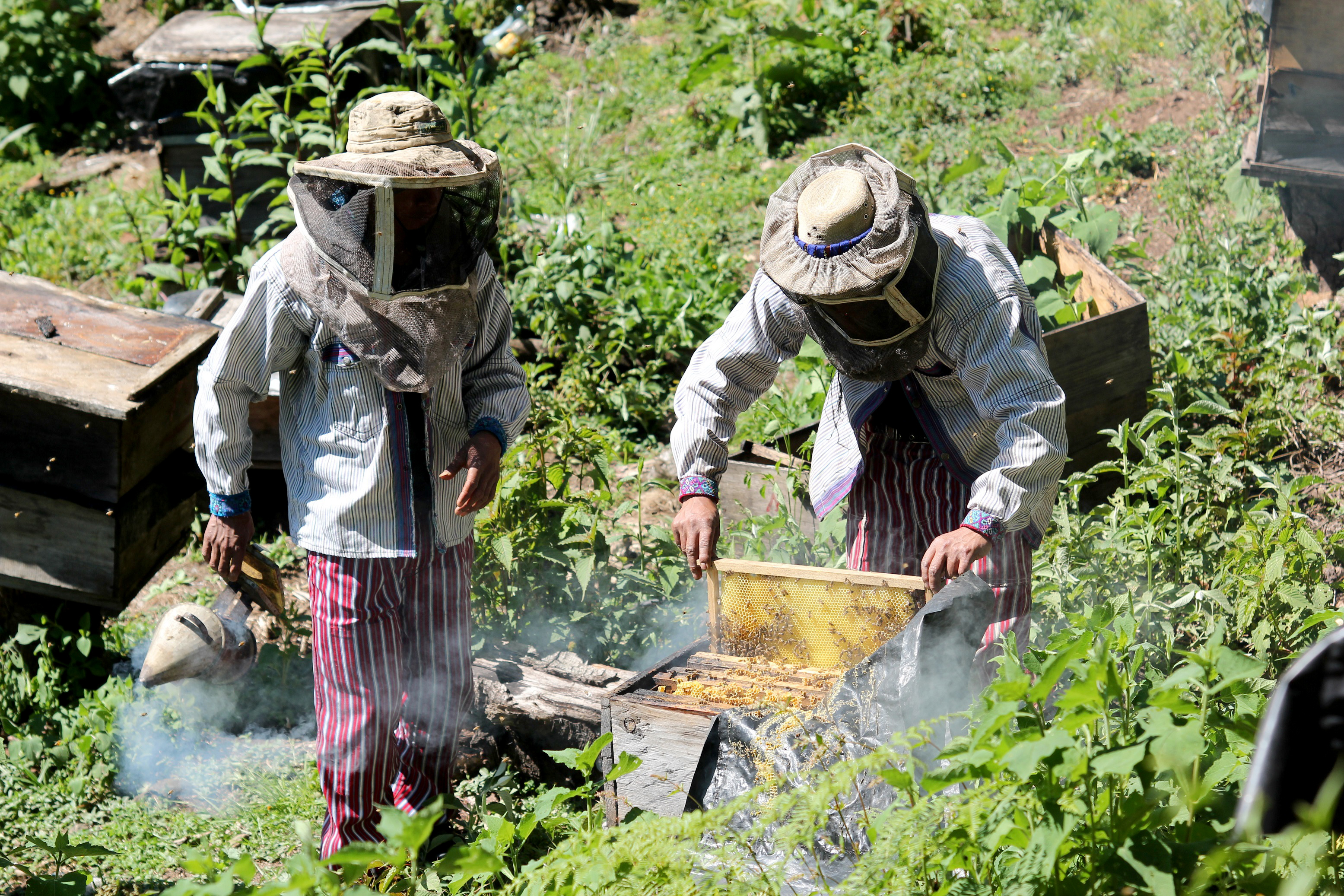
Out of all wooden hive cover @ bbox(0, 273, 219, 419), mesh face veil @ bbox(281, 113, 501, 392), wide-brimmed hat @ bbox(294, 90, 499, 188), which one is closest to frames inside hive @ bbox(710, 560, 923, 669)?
mesh face veil @ bbox(281, 113, 501, 392)

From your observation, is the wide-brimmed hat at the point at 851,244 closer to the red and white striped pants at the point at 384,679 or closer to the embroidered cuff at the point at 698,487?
the embroidered cuff at the point at 698,487

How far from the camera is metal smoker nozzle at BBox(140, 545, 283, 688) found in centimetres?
Result: 353

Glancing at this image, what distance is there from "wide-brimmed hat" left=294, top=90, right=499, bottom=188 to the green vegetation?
1.35 metres

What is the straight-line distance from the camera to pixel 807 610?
2.98m

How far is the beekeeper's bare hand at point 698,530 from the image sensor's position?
9.83 feet

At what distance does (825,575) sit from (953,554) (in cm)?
36

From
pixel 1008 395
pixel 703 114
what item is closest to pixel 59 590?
pixel 1008 395

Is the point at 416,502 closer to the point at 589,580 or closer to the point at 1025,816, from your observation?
the point at 589,580

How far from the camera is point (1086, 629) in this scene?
229 centimetres

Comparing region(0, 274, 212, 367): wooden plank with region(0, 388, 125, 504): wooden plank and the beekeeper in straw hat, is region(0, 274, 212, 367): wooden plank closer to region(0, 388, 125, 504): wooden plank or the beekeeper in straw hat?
region(0, 388, 125, 504): wooden plank

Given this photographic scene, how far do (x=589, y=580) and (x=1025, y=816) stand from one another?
2324mm

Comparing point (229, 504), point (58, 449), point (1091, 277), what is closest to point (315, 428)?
point (229, 504)

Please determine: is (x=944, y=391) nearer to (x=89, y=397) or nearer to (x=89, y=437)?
(x=89, y=397)

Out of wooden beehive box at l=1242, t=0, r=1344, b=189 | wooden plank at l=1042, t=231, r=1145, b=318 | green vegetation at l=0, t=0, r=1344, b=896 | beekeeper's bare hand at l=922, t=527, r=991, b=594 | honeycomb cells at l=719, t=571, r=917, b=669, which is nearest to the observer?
green vegetation at l=0, t=0, r=1344, b=896
